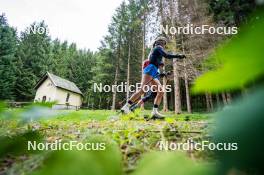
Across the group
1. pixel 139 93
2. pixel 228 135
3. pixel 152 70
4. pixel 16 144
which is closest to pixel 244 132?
pixel 228 135

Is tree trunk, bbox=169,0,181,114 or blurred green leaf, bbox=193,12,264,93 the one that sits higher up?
tree trunk, bbox=169,0,181,114

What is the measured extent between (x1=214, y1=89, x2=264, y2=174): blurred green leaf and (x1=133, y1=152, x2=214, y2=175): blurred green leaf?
10 millimetres

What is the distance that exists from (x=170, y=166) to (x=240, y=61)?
0.19 ft

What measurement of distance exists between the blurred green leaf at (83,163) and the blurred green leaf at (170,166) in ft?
0.08

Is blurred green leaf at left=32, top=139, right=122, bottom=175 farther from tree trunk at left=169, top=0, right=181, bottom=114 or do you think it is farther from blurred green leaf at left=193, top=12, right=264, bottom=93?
tree trunk at left=169, top=0, right=181, bottom=114

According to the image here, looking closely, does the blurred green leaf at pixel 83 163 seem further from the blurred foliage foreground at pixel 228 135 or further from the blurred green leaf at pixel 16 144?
the blurred green leaf at pixel 16 144

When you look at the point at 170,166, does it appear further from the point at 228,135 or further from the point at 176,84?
the point at 176,84

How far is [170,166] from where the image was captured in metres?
0.12

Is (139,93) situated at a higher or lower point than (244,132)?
higher

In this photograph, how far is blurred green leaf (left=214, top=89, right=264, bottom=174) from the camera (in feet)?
0.31

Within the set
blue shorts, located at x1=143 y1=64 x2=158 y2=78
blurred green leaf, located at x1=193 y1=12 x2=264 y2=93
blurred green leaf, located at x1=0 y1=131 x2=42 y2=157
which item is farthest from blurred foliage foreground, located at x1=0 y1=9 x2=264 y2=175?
blue shorts, located at x1=143 y1=64 x2=158 y2=78

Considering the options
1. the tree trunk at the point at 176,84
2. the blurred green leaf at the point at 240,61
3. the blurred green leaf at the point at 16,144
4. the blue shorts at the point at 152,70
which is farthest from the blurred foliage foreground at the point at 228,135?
the tree trunk at the point at 176,84

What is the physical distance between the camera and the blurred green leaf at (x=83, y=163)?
0.13 meters

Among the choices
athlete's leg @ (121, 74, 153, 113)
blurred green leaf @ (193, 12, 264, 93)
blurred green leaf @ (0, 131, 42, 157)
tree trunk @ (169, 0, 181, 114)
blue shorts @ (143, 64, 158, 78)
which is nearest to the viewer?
blurred green leaf @ (193, 12, 264, 93)
